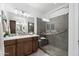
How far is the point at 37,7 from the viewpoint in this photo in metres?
1.63

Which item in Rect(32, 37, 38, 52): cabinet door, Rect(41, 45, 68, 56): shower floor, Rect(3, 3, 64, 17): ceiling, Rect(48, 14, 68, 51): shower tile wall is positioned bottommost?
Rect(41, 45, 68, 56): shower floor

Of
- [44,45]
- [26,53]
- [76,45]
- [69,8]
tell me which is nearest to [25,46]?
[26,53]

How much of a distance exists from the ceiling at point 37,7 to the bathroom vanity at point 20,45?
0.47m

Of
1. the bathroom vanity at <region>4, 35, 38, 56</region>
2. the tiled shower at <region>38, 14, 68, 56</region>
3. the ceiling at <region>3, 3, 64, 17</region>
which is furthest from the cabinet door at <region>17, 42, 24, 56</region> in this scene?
the ceiling at <region>3, 3, 64, 17</region>

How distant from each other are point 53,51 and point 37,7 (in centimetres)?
87

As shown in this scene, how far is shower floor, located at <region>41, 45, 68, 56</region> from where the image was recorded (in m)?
1.65

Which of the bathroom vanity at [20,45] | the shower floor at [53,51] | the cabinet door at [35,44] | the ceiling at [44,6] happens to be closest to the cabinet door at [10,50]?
the bathroom vanity at [20,45]

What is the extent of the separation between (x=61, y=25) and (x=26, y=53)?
84cm

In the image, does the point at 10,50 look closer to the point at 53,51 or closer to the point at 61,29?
the point at 53,51

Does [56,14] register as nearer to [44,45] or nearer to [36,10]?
[36,10]

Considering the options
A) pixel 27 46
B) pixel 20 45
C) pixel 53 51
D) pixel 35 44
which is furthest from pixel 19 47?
pixel 53 51

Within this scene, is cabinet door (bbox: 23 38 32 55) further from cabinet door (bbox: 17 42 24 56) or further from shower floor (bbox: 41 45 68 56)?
shower floor (bbox: 41 45 68 56)

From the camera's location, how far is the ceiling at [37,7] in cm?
160

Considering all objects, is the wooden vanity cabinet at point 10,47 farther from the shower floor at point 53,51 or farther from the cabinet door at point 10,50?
the shower floor at point 53,51
